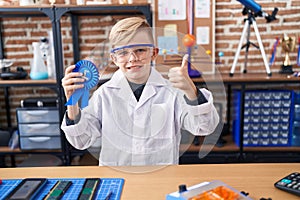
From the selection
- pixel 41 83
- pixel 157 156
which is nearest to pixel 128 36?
pixel 157 156

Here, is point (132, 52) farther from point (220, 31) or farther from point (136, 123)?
point (220, 31)

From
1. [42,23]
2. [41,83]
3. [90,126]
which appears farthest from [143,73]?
[42,23]

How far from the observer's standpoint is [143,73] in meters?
0.97

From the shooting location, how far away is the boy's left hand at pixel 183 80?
88cm

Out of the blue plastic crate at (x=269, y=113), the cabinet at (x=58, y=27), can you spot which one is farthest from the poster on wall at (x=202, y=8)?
the blue plastic crate at (x=269, y=113)

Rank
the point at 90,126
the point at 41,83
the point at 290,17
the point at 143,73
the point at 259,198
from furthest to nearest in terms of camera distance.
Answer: the point at 290,17 < the point at 41,83 < the point at 90,126 < the point at 143,73 < the point at 259,198

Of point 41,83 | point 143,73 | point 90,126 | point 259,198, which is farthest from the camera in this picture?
point 41,83

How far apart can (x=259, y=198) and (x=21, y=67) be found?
7.00ft

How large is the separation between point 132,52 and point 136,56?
0.6 inches

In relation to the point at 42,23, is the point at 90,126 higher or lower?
lower

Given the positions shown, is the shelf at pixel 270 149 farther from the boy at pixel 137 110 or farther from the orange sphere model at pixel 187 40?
the orange sphere model at pixel 187 40

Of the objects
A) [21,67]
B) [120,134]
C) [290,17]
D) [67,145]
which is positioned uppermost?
[290,17]

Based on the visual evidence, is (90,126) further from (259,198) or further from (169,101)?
(259,198)

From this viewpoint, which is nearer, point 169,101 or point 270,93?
point 169,101
